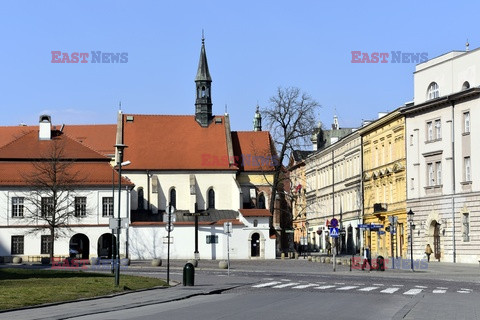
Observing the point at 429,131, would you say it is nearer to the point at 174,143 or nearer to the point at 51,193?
the point at 51,193

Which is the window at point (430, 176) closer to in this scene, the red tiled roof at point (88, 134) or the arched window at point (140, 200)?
the arched window at point (140, 200)

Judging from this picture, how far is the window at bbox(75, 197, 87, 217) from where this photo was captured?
85.9m

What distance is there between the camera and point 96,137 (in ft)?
347

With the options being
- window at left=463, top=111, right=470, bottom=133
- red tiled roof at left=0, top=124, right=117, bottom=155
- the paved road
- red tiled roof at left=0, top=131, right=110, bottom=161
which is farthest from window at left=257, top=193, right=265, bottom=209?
the paved road

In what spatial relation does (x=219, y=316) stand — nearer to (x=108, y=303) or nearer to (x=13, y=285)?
(x=108, y=303)

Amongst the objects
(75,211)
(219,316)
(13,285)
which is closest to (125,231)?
(75,211)

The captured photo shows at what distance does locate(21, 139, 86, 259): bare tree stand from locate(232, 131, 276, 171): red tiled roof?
70.6 feet

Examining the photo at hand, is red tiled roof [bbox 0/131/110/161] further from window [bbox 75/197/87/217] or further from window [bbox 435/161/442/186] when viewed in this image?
window [bbox 435/161/442/186]

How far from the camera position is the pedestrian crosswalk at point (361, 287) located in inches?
1338

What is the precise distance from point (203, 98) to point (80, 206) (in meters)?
23.6

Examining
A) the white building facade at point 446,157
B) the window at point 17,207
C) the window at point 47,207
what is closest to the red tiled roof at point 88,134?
the window at point 17,207

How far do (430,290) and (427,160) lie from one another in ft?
120

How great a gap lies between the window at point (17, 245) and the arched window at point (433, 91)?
125 feet

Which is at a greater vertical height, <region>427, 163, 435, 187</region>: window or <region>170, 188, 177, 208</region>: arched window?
<region>427, 163, 435, 187</region>: window
